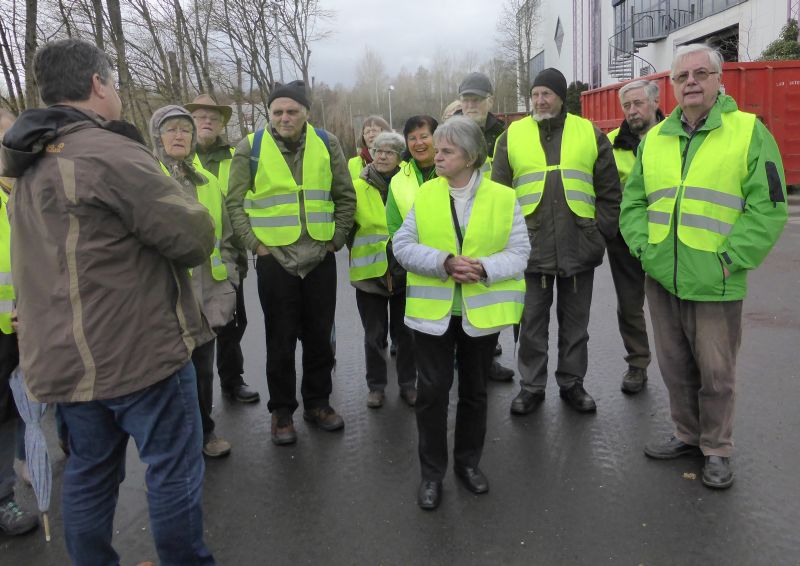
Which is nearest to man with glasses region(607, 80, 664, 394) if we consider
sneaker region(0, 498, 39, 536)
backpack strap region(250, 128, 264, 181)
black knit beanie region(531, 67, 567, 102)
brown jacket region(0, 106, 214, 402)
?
black knit beanie region(531, 67, 567, 102)

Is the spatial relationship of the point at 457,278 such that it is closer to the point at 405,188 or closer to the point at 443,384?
the point at 443,384

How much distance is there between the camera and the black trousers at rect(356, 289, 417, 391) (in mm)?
4578

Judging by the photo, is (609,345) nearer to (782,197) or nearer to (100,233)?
(782,197)

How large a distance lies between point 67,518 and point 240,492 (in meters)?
1.15

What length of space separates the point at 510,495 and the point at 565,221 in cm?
172

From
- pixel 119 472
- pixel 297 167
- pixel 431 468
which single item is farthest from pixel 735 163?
pixel 119 472

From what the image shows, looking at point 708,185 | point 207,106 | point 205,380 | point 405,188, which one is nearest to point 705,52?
point 708,185

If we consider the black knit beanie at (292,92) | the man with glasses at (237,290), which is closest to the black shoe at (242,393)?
the man with glasses at (237,290)

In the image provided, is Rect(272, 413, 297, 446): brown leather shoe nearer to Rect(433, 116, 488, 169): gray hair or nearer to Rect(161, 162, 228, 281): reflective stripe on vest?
Rect(161, 162, 228, 281): reflective stripe on vest

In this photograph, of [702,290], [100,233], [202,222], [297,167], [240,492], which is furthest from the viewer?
[297,167]

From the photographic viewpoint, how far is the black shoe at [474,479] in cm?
326

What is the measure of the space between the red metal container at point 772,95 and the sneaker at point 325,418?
11109 mm

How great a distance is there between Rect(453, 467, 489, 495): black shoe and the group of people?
0.04ft

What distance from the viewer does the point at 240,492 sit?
3424 millimetres
